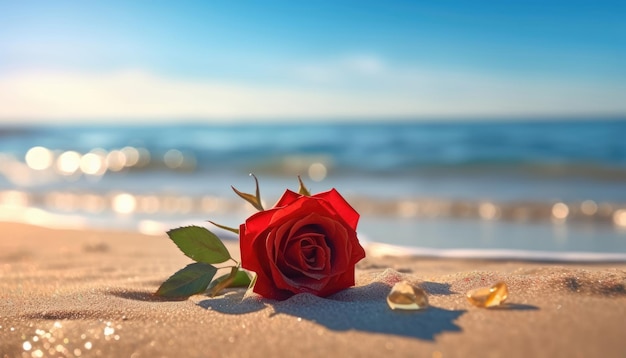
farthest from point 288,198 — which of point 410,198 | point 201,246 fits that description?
point 410,198

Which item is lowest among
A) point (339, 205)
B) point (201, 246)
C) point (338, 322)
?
point (338, 322)

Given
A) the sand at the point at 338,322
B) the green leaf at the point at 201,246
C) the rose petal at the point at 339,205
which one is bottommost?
the sand at the point at 338,322

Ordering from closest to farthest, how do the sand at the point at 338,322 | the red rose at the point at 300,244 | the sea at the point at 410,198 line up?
1. the sand at the point at 338,322
2. the red rose at the point at 300,244
3. the sea at the point at 410,198

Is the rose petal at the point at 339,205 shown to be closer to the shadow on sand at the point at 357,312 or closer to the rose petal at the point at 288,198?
the rose petal at the point at 288,198

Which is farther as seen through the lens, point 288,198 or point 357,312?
point 288,198

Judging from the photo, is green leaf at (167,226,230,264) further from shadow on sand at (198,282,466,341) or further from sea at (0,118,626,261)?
sea at (0,118,626,261)

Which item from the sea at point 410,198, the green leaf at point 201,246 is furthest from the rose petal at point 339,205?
the sea at point 410,198

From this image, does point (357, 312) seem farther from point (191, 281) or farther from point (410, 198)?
point (410, 198)
